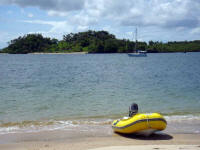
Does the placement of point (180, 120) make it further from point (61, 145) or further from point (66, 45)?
point (66, 45)

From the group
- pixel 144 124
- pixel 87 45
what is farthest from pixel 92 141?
pixel 87 45

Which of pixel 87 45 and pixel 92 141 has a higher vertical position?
pixel 87 45

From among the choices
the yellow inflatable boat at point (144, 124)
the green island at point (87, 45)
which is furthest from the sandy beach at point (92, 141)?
the green island at point (87, 45)

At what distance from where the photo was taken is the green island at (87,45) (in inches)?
6033

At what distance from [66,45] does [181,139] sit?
163403 mm

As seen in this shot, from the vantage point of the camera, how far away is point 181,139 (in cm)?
798

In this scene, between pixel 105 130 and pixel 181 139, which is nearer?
pixel 181 139

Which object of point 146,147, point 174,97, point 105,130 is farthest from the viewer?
point 174,97

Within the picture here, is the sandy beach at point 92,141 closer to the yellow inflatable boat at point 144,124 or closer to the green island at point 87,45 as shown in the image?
the yellow inflatable boat at point 144,124

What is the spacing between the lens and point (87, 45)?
168875 millimetres

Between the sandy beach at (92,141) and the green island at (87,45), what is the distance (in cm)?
13829

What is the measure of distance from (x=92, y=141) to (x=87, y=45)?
162556 millimetres

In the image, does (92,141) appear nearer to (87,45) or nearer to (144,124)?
(144,124)

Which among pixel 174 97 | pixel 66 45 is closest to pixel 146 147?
pixel 174 97
